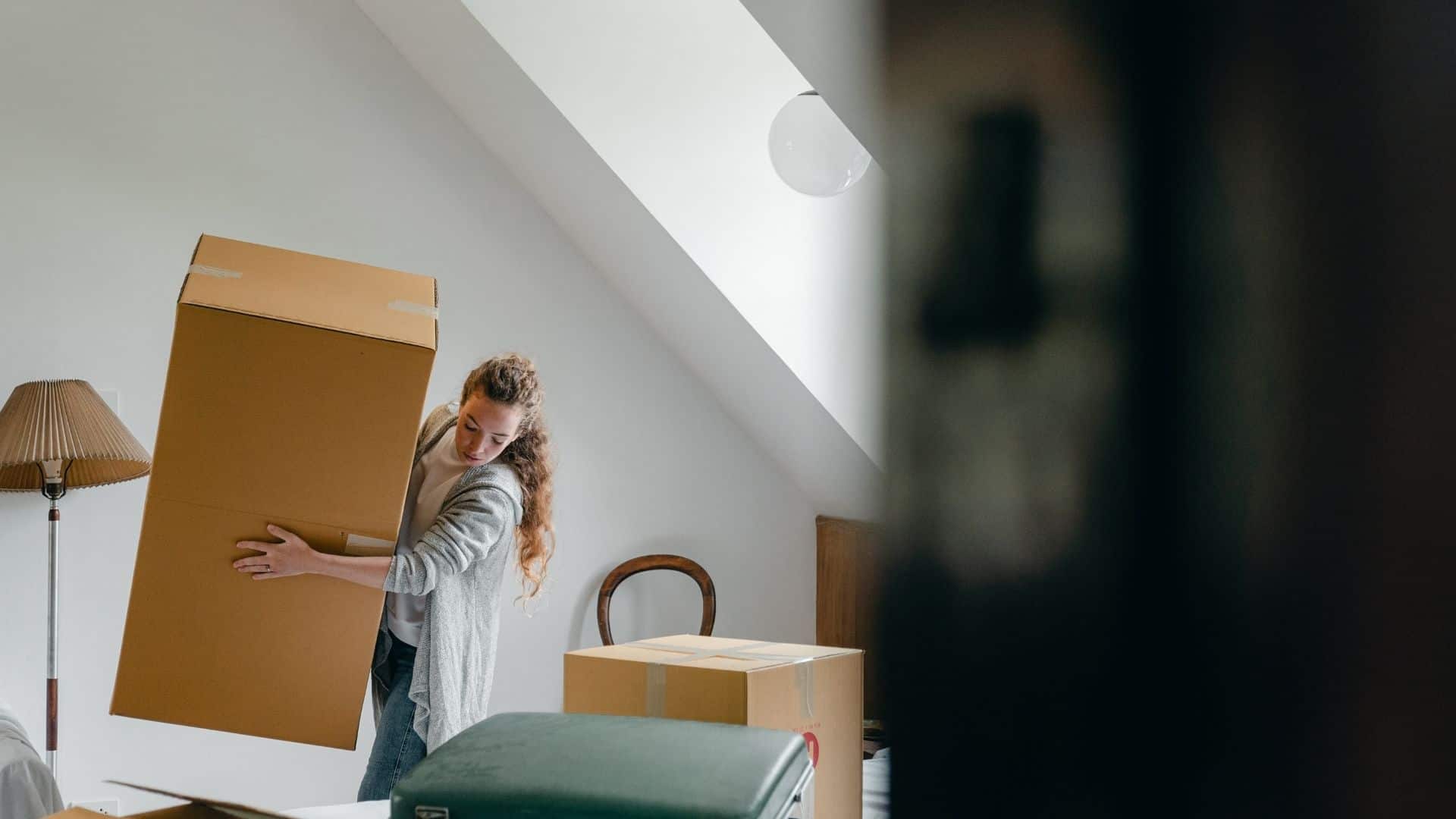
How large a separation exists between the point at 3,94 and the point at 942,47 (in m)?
3.11

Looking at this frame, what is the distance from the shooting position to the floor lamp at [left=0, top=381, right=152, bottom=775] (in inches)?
87.3

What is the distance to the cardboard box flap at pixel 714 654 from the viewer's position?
133 cm

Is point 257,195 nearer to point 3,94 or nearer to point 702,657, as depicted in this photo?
point 3,94

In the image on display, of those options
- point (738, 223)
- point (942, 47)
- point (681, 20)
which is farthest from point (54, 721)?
point (942, 47)

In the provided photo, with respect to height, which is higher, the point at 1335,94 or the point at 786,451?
the point at 786,451

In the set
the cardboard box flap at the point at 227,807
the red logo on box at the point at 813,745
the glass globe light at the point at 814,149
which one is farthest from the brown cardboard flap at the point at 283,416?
the glass globe light at the point at 814,149

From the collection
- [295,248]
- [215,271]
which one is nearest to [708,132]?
[295,248]

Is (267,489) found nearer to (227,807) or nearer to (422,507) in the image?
(227,807)

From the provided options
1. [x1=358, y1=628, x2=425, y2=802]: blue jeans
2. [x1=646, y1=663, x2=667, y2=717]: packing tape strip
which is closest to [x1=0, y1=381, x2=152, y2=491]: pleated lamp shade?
[x1=358, y1=628, x2=425, y2=802]: blue jeans

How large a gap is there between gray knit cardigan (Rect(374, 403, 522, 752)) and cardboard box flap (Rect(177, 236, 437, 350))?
58 cm

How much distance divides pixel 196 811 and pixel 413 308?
68 cm

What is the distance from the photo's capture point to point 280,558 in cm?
125

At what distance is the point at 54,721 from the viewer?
7.66 ft

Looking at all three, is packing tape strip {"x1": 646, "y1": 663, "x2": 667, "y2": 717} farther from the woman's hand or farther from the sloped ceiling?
the sloped ceiling
